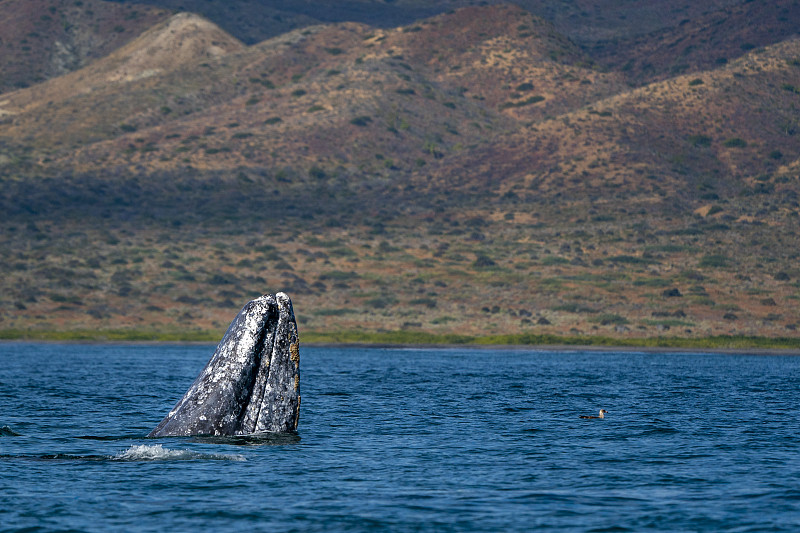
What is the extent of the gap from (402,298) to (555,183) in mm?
51574

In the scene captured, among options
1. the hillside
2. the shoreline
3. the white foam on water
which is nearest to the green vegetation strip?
the shoreline

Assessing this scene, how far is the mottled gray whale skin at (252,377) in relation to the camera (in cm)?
2189

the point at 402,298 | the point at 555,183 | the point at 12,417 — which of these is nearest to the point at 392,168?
the point at 555,183

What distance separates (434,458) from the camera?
85.7 ft

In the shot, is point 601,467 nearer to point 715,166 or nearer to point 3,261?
point 3,261

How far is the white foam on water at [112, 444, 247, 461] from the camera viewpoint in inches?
918

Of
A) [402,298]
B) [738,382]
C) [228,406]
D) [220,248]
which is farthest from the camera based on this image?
[220,248]

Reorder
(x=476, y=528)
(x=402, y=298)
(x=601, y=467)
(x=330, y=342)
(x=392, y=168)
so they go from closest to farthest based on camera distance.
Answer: (x=476, y=528) → (x=601, y=467) → (x=330, y=342) → (x=402, y=298) → (x=392, y=168)

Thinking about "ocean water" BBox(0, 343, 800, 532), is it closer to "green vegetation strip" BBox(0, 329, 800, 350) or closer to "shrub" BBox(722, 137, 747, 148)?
"green vegetation strip" BBox(0, 329, 800, 350)

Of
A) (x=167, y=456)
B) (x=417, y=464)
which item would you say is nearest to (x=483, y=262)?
(x=417, y=464)

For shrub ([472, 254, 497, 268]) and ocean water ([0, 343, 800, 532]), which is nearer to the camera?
ocean water ([0, 343, 800, 532])

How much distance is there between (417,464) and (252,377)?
5178 mm

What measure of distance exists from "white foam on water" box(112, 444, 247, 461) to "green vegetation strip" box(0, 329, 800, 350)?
3394 inches

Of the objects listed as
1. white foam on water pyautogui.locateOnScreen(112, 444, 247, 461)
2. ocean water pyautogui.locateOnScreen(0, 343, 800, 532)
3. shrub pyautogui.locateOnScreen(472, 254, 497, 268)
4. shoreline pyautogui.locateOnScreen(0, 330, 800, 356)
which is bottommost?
ocean water pyautogui.locateOnScreen(0, 343, 800, 532)
